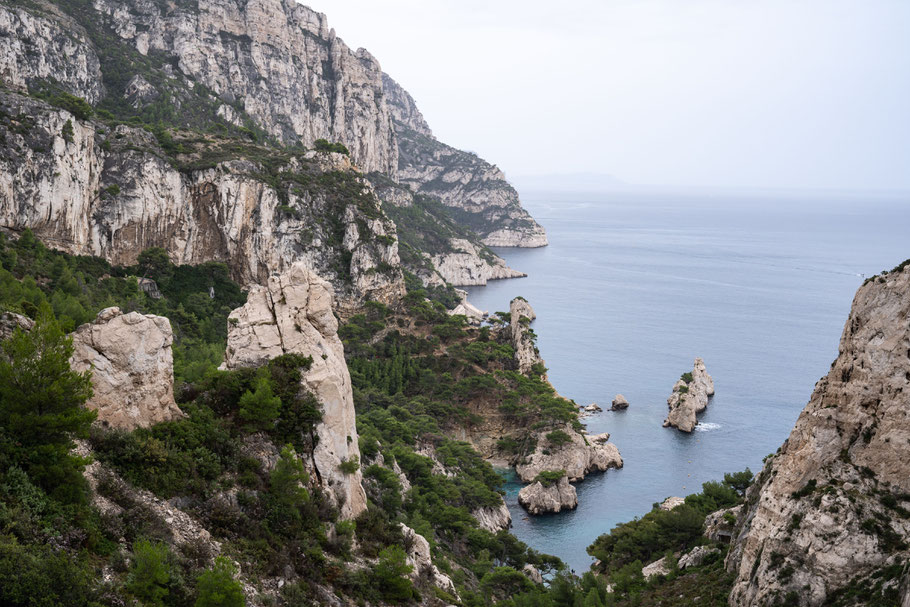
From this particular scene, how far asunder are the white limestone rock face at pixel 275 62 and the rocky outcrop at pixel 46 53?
54.2 ft

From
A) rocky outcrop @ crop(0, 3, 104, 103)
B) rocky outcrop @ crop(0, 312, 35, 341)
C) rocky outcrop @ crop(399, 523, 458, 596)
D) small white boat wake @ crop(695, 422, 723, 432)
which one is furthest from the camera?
rocky outcrop @ crop(0, 3, 104, 103)

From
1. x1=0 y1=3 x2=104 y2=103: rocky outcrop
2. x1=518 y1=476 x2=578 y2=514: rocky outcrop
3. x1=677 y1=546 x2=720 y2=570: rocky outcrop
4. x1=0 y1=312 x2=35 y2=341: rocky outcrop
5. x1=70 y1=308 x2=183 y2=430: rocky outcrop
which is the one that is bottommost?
x1=518 y1=476 x2=578 y2=514: rocky outcrop

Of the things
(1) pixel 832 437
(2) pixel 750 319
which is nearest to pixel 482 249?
(2) pixel 750 319

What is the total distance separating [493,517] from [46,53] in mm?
70376

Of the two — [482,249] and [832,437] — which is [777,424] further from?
[482,249]

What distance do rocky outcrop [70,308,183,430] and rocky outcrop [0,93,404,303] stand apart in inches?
1743

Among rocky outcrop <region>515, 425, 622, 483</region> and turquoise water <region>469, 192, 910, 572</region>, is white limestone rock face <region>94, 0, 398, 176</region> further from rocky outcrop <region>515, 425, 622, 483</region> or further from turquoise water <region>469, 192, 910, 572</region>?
rocky outcrop <region>515, 425, 622, 483</region>

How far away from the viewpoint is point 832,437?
22266mm

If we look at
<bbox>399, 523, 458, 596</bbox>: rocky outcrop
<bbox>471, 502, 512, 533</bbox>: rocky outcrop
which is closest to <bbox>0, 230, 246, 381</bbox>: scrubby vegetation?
<bbox>399, 523, 458, 596</bbox>: rocky outcrop

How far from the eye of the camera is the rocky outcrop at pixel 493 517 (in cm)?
4647

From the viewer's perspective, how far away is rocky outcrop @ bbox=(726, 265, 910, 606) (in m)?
20.2

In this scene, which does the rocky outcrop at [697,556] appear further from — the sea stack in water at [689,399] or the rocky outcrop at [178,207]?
the rocky outcrop at [178,207]

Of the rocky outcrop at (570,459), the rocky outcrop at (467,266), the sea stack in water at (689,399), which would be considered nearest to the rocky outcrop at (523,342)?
the rocky outcrop at (570,459)

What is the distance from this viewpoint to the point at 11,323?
1814 centimetres
